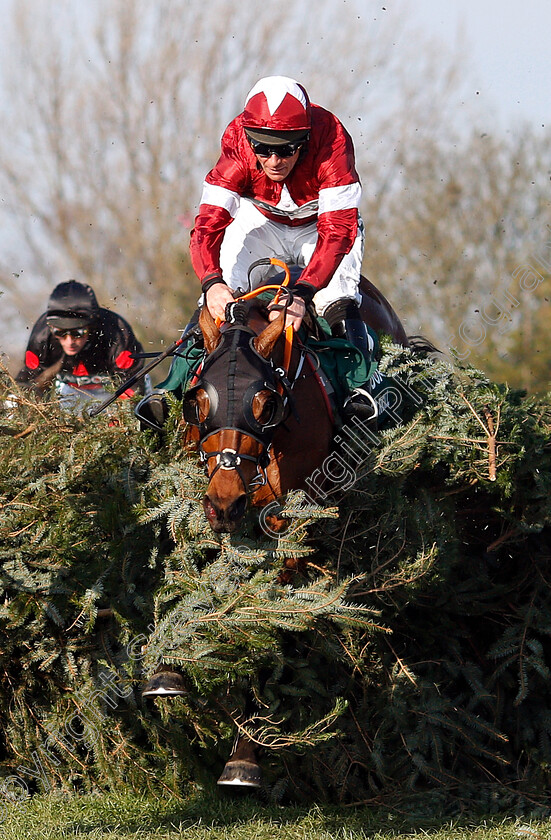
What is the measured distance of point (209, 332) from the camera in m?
4.51

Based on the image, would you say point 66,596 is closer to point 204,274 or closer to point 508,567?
point 204,274

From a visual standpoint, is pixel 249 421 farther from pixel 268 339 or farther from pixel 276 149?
pixel 276 149

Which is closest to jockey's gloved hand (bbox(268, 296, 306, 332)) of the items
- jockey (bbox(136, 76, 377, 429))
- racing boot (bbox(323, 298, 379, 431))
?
jockey (bbox(136, 76, 377, 429))

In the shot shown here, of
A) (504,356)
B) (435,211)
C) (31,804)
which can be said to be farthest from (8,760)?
(435,211)

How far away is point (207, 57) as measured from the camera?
18297 mm

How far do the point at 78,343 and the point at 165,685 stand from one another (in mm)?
5046

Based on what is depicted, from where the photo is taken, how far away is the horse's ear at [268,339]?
438 cm

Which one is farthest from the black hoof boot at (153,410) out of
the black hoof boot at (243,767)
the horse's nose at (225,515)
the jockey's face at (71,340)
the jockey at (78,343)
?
the jockey's face at (71,340)

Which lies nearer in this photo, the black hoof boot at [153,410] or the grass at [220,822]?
the grass at [220,822]

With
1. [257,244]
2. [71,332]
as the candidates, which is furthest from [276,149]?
[71,332]

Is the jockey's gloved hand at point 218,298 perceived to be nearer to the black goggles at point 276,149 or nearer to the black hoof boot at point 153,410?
the black hoof boot at point 153,410

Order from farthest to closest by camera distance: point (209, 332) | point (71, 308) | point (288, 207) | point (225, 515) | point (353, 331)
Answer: point (71, 308)
point (288, 207)
point (353, 331)
point (209, 332)
point (225, 515)

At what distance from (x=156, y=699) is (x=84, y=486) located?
3.83 ft

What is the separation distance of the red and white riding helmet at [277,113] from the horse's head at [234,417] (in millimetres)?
1257
